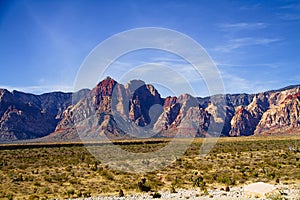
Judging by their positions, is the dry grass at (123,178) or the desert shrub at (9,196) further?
the dry grass at (123,178)

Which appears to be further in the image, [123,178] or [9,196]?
[123,178]

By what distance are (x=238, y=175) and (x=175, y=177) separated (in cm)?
516

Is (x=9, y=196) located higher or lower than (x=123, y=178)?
lower

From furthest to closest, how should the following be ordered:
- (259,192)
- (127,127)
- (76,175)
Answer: (127,127)
(76,175)
(259,192)

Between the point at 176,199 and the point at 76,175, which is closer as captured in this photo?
the point at 176,199

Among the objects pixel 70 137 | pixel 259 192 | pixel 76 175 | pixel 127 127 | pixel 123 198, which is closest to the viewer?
pixel 259 192

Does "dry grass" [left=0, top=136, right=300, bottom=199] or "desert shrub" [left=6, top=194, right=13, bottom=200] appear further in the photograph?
"dry grass" [left=0, top=136, right=300, bottom=199]

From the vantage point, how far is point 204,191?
22.0 meters

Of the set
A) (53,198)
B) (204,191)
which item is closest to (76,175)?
(53,198)

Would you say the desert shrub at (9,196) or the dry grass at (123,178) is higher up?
the dry grass at (123,178)

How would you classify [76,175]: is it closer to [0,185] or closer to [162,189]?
[0,185]

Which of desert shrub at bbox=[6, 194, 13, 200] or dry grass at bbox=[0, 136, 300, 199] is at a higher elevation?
dry grass at bbox=[0, 136, 300, 199]

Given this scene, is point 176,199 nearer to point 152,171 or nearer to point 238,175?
point 238,175

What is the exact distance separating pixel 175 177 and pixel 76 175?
9.25 metres
